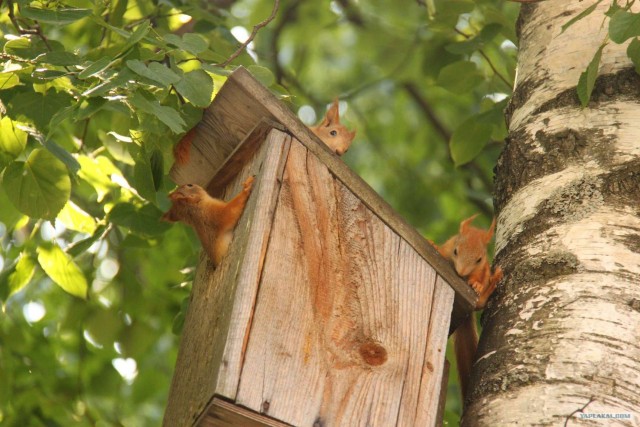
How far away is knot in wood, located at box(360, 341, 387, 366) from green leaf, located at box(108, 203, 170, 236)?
1.48 meters

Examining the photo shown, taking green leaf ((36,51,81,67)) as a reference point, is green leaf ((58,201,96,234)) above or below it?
above

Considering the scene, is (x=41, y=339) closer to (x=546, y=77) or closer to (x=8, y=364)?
(x=8, y=364)

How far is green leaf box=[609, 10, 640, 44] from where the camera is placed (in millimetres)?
2516

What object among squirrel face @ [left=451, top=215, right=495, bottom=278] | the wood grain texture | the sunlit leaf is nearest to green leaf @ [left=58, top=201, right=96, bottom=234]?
the sunlit leaf

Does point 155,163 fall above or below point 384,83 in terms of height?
below

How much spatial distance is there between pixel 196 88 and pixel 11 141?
730mm

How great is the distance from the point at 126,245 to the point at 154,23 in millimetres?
1041

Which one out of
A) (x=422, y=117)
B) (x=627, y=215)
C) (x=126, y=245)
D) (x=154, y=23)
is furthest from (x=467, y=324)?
(x=422, y=117)

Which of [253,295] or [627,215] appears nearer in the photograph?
[253,295]

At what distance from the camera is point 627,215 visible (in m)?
2.63

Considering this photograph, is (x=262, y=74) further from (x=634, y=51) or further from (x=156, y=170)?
(x=634, y=51)

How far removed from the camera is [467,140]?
409 centimetres

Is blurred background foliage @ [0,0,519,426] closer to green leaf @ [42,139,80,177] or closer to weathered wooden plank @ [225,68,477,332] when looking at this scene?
green leaf @ [42,139,80,177]

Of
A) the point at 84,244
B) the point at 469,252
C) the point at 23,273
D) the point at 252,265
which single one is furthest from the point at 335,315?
the point at 23,273
